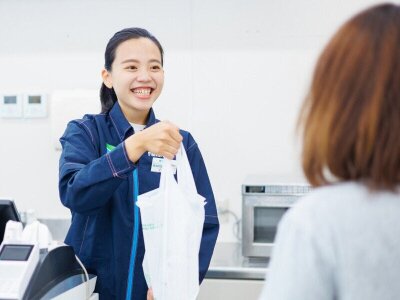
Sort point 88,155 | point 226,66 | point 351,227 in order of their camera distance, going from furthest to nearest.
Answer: point 226,66
point 88,155
point 351,227

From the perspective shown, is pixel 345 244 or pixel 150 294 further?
pixel 150 294

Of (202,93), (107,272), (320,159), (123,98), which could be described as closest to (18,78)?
(202,93)

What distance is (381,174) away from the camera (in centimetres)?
64

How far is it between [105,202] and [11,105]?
1612 mm

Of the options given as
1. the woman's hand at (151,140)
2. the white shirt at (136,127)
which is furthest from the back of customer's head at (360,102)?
the white shirt at (136,127)

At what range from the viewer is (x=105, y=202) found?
1332 mm

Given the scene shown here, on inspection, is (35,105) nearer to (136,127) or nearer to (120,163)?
(136,127)

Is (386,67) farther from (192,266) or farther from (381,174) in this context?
(192,266)

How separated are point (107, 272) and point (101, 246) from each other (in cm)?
7

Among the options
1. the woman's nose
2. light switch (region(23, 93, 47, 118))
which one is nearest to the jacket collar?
the woman's nose

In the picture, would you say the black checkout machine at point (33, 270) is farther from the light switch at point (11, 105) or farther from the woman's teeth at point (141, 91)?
the light switch at point (11, 105)

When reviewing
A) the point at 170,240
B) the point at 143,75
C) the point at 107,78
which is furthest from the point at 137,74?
the point at 170,240

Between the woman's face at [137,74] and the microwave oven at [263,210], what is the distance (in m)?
0.84

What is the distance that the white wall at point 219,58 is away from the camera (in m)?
2.55
